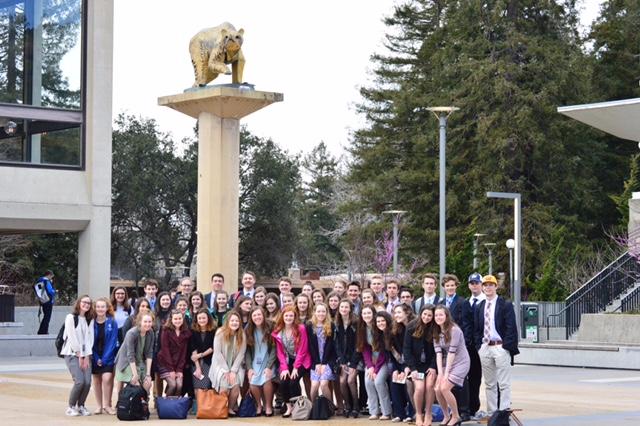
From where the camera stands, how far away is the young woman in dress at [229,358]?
17.7 m

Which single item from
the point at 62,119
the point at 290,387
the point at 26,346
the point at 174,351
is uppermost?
the point at 62,119

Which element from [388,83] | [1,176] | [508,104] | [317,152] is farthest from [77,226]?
[317,152]

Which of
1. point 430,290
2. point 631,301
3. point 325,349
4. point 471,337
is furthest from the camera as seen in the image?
point 631,301

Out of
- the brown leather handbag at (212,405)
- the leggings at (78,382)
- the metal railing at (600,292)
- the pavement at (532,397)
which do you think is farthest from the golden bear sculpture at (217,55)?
the brown leather handbag at (212,405)

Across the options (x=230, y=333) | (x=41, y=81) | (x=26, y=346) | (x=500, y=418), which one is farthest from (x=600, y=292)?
(x=500, y=418)

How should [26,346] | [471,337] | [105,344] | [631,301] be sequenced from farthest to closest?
[26,346], [631,301], [105,344], [471,337]

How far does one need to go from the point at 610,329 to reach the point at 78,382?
16794 mm

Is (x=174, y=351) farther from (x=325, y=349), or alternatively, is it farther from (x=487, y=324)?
(x=487, y=324)

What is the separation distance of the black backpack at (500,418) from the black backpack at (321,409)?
2.58 metres

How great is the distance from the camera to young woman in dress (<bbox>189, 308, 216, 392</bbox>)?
17.9 meters

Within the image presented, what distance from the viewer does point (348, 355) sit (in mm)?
17500

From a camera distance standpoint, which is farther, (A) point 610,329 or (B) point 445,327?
(A) point 610,329

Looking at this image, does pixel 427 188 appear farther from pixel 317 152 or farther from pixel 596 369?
pixel 317 152

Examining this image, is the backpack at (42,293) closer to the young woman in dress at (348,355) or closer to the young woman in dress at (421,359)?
the young woman in dress at (348,355)
